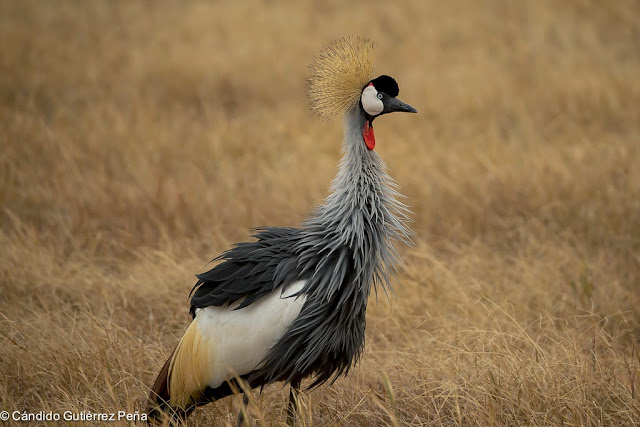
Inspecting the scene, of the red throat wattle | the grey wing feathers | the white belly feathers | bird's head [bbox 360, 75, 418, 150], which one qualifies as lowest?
the white belly feathers

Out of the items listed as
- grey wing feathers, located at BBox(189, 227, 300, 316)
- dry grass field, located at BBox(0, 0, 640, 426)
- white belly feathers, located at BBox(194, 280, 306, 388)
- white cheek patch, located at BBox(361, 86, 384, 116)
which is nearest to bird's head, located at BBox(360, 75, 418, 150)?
white cheek patch, located at BBox(361, 86, 384, 116)

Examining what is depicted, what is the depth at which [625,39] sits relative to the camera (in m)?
8.16

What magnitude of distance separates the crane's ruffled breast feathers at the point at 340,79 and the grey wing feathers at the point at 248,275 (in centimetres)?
58

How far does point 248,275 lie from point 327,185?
2874 mm

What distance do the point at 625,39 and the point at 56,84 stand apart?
6.61 meters

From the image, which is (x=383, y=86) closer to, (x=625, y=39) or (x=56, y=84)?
(x=56, y=84)

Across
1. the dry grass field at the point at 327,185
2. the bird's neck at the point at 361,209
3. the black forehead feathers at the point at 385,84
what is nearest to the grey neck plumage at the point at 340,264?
the bird's neck at the point at 361,209

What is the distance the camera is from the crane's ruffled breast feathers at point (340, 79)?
9.30ft

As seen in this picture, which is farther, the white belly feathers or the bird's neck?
the bird's neck

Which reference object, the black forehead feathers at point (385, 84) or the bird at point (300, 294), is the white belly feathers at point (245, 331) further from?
the black forehead feathers at point (385, 84)

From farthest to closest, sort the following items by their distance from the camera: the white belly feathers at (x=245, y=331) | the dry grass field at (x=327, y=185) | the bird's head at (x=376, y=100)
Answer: the dry grass field at (x=327, y=185), the bird's head at (x=376, y=100), the white belly feathers at (x=245, y=331)

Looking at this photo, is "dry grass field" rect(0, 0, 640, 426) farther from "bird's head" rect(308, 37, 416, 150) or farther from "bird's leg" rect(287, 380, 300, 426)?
"bird's head" rect(308, 37, 416, 150)

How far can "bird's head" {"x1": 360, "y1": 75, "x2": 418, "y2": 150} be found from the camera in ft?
9.12

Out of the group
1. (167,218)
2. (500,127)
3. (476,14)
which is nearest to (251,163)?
(167,218)
